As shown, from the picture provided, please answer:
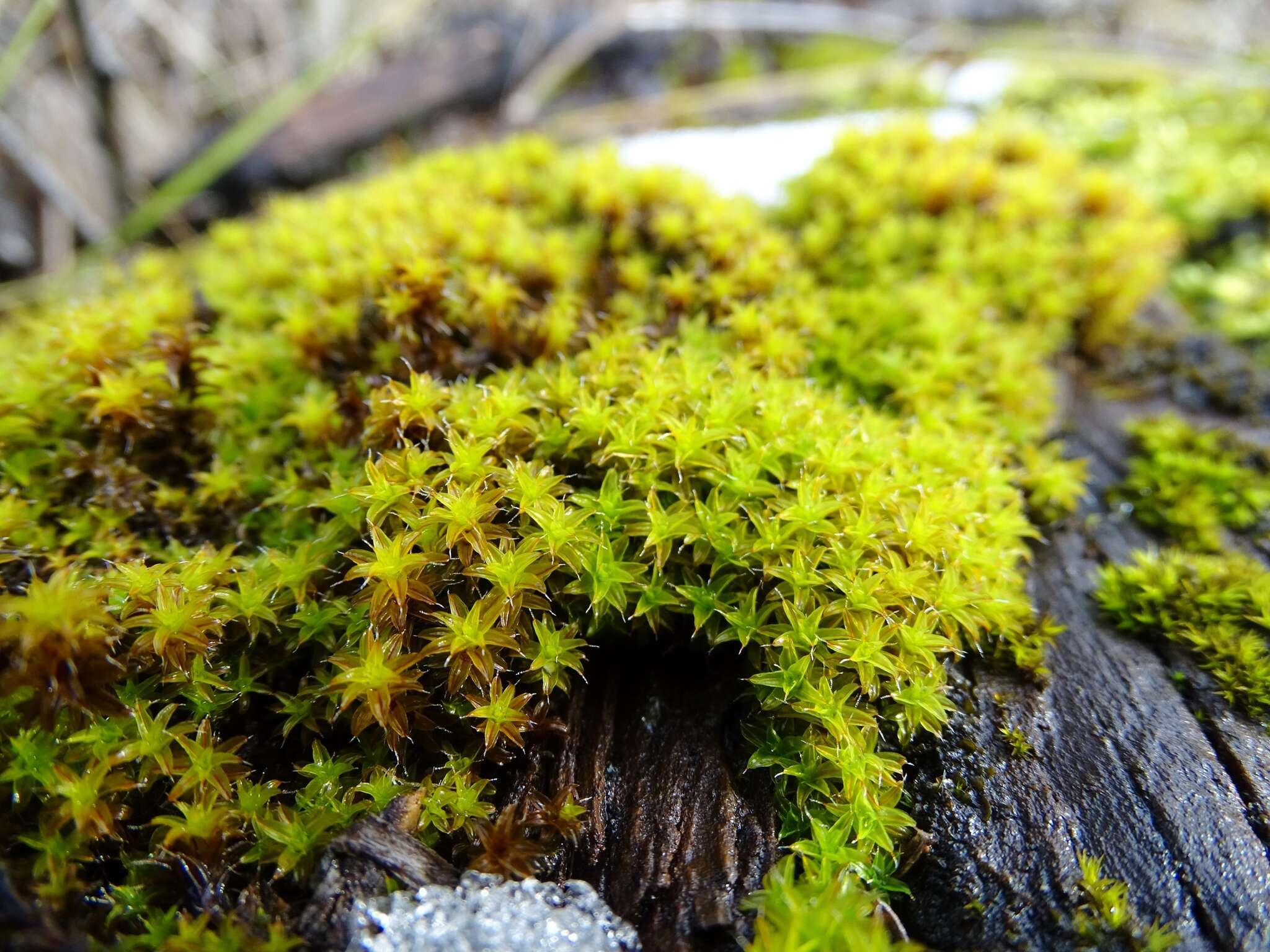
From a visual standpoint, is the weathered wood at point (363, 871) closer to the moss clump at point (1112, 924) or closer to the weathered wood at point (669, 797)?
the weathered wood at point (669, 797)

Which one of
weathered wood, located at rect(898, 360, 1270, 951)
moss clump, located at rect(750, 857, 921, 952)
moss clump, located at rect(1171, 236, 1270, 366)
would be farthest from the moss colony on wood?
moss clump, located at rect(1171, 236, 1270, 366)

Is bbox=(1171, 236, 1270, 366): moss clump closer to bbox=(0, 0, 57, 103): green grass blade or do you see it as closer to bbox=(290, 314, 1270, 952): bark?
bbox=(290, 314, 1270, 952): bark

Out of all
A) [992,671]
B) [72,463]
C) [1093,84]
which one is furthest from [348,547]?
[1093,84]

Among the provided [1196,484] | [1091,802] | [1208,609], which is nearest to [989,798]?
[1091,802]

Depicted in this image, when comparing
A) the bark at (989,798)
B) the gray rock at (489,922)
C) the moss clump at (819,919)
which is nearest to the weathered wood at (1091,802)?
the bark at (989,798)

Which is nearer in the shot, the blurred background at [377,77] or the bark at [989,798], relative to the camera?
the bark at [989,798]
